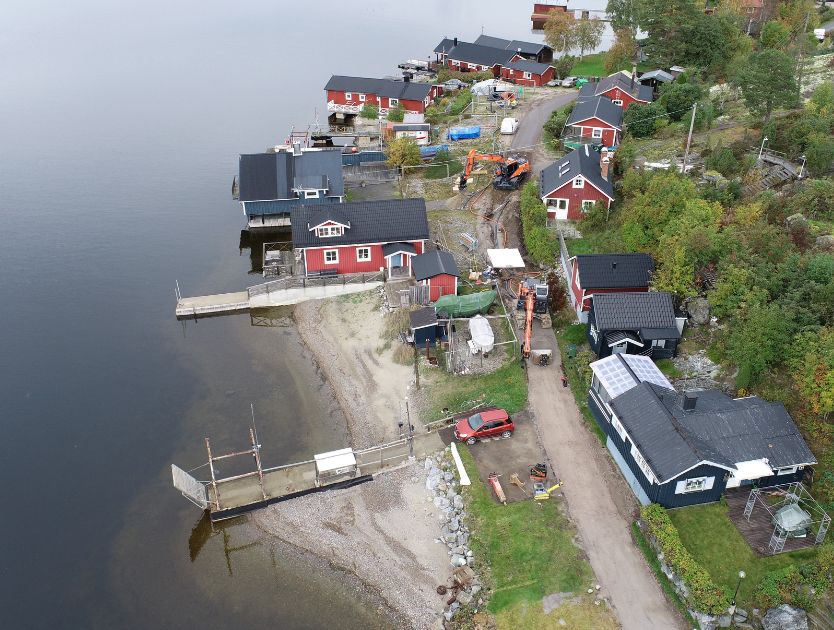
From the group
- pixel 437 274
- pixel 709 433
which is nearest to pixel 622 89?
pixel 437 274

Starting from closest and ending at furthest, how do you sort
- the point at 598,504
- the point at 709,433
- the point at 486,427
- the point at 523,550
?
the point at 523,550 → the point at 709,433 → the point at 598,504 → the point at 486,427

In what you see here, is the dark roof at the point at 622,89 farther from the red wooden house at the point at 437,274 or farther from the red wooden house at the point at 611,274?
the red wooden house at the point at 611,274

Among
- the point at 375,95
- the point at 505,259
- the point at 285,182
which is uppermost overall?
the point at 375,95

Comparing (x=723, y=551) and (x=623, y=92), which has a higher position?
(x=623, y=92)

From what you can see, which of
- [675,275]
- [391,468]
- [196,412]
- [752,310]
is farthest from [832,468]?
[196,412]

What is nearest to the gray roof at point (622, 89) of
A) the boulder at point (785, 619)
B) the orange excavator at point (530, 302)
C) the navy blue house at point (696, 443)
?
the orange excavator at point (530, 302)

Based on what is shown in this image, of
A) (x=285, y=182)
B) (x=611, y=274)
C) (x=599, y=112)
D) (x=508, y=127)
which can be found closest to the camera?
(x=611, y=274)

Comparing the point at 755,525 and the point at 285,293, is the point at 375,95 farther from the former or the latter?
the point at 755,525
